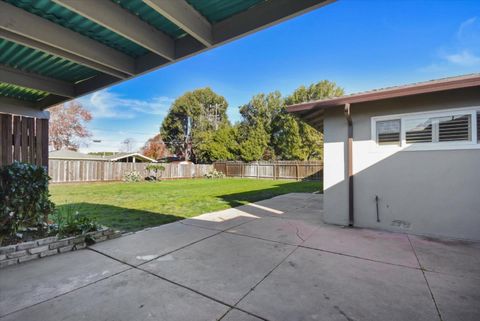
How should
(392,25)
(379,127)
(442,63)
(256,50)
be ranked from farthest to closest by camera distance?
(256,50) → (442,63) → (392,25) → (379,127)

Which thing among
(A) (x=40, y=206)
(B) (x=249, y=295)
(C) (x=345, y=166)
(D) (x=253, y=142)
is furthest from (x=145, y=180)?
(B) (x=249, y=295)

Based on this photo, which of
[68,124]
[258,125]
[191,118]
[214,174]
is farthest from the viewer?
[191,118]

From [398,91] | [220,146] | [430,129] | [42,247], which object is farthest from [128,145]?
[430,129]

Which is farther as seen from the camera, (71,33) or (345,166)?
(345,166)

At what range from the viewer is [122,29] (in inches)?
95.3

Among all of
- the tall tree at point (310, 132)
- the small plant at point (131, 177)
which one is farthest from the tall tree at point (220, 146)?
the small plant at point (131, 177)

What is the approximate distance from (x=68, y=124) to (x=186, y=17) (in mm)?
29962

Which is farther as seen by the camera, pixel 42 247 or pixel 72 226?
pixel 72 226

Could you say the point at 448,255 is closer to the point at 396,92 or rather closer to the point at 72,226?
the point at 396,92

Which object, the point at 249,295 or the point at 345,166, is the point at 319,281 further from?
the point at 345,166

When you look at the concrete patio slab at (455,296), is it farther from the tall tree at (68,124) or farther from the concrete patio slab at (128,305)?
the tall tree at (68,124)

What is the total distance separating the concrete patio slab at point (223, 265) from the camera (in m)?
2.45

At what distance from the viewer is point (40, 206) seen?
142 inches

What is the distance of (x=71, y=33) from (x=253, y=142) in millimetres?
21528
